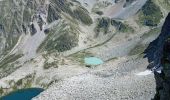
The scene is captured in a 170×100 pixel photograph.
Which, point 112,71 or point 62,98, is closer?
point 62,98

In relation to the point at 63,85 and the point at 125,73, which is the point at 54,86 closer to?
the point at 63,85

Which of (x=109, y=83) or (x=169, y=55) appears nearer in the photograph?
(x=169, y=55)

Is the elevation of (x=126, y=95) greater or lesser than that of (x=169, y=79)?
lesser

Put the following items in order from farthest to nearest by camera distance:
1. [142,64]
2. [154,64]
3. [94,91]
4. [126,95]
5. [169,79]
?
[142,64] → [154,64] → [94,91] → [126,95] → [169,79]

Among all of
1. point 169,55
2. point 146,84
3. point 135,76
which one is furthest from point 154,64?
point 169,55

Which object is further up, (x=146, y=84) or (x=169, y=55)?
(x=169, y=55)

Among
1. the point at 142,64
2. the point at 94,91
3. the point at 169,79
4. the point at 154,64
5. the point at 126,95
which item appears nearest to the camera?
the point at 169,79

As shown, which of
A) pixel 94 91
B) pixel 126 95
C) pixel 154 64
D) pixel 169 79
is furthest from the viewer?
pixel 154 64

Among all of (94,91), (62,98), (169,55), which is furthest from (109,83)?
(169,55)

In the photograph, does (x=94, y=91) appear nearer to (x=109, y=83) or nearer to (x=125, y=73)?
(x=109, y=83)
